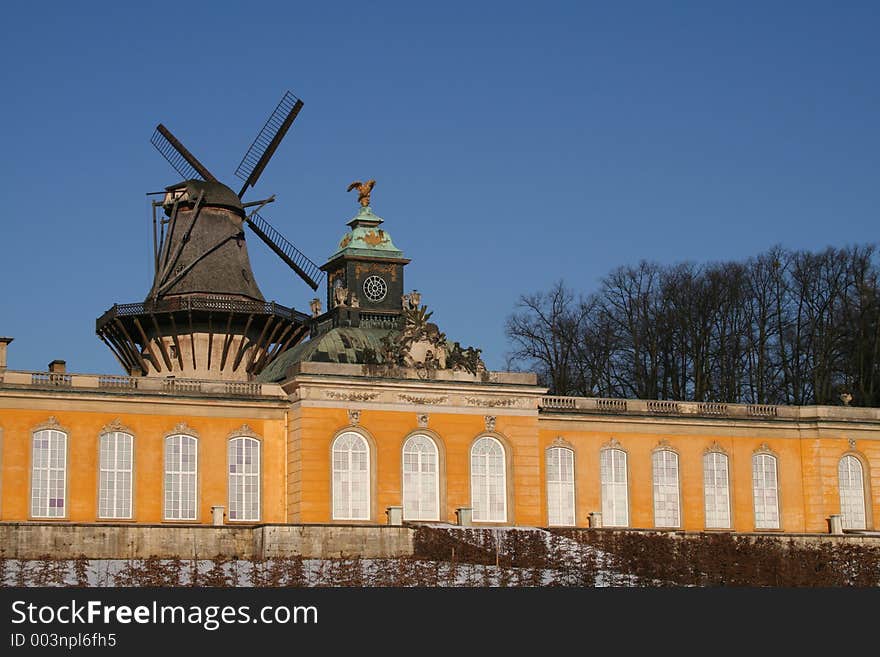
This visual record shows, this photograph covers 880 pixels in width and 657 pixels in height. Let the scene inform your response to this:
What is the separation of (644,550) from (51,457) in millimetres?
17724

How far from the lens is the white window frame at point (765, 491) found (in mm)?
60344

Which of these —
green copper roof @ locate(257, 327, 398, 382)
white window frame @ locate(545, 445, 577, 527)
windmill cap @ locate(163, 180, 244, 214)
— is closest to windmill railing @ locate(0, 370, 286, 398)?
green copper roof @ locate(257, 327, 398, 382)

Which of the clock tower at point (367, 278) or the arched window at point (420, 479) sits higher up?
the clock tower at point (367, 278)

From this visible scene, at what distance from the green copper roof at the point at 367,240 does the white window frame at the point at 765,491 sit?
14646 millimetres

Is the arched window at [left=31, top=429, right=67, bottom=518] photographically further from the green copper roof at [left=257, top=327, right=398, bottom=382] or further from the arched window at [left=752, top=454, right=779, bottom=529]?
the arched window at [left=752, top=454, right=779, bottom=529]

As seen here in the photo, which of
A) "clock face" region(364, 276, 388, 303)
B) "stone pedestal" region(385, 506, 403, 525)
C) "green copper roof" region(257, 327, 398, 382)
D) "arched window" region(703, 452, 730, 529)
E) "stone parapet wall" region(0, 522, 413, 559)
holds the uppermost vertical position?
"clock face" region(364, 276, 388, 303)

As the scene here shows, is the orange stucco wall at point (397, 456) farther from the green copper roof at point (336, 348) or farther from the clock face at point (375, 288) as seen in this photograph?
the clock face at point (375, 288)

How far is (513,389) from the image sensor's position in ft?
184

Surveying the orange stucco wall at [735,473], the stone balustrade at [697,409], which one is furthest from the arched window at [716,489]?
the stone balustrade at [697,409]

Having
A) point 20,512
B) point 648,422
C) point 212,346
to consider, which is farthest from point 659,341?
point 20,512

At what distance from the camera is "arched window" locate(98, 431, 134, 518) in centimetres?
5178

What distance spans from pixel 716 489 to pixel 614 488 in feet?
13.0

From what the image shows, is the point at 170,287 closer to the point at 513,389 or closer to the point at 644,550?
the point at 513,389

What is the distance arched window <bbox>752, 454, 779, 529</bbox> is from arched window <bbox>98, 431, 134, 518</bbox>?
72.5ft
